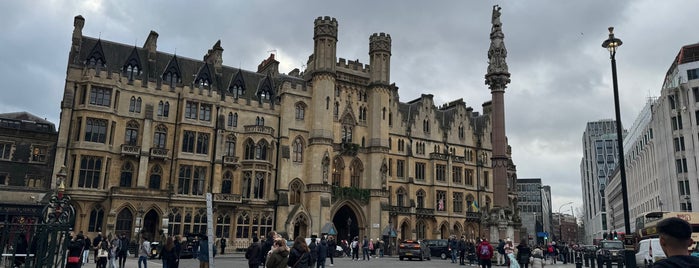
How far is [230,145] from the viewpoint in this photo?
152 feet

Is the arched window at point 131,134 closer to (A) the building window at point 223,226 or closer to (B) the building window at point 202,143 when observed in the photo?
(B) the building window at point 202,143

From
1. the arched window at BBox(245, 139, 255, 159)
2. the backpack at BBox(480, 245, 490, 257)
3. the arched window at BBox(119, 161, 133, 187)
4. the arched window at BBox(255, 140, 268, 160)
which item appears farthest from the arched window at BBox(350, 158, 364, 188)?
the backpack at BBox(480, 245, 490, 257)

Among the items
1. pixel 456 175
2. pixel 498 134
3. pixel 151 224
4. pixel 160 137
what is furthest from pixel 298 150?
pixel 456 175

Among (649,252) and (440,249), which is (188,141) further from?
(649,252)

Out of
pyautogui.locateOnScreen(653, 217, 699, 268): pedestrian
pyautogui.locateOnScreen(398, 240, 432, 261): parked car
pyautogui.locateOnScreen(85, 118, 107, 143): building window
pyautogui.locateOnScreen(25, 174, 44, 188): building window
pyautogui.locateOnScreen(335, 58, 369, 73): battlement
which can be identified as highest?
pyautogui.locateOnScreen(335, 58, 369, 73): battlement

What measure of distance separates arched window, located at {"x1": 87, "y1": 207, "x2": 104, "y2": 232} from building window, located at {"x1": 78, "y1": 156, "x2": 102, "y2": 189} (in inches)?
72.3

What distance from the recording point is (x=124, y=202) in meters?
39.4

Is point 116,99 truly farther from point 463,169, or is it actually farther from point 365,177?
point 463,169

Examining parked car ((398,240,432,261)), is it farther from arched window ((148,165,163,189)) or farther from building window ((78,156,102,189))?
building window ((78,156,102,189))

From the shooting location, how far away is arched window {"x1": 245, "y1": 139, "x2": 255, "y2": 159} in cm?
4631

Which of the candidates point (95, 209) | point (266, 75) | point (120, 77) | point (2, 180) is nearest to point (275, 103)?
point (266, 75)

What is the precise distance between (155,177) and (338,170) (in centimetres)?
1728

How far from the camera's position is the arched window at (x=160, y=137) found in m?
43.1

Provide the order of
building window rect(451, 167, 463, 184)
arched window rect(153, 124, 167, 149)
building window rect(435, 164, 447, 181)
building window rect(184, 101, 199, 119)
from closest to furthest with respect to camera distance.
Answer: arched window rect(153, 124, 167, 149), building window rect(184, 101, 199, 119), building window rect(435, 164, 447, 181), building window rect(451, 167, 463, 184)
